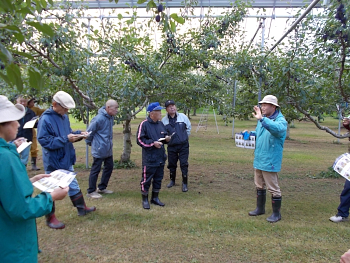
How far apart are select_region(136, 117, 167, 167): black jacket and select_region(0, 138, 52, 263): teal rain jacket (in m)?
2.89

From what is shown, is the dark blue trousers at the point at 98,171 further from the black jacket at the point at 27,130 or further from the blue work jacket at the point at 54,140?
the black jacket at the point at 27,130

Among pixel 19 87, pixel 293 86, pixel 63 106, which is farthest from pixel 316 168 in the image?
pixel 19 87

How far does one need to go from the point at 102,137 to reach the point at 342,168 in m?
3.86

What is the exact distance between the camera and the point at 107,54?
597cm

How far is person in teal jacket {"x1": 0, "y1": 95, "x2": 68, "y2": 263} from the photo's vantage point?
5.36 ft

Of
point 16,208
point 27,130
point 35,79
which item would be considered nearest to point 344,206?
point 16,208

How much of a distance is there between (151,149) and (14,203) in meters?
3.16

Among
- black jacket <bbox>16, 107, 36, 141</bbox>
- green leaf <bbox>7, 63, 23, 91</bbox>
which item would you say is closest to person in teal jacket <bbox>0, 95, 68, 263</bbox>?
green leaf <bbox>7, 63, 23, 91</bbox>

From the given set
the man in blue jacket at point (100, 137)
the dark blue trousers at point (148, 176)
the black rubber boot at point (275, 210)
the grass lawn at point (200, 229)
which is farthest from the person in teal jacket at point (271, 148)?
the man in blue jacket at point (100, 137)

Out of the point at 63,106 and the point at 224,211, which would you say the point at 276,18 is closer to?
the point at 224,211

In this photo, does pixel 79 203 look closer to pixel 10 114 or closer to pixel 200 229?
pixel 200 229

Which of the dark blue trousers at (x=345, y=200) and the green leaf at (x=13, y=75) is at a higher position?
the green leaf at (x=13, y=75)

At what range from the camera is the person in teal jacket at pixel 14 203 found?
5.36 ft

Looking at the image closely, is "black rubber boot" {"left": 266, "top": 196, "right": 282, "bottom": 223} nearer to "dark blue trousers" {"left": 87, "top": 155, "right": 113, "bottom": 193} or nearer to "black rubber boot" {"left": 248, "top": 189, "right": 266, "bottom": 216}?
"black rubber boot" {"left": 248, "top": 189, "right": 266, "bottom": 216}
